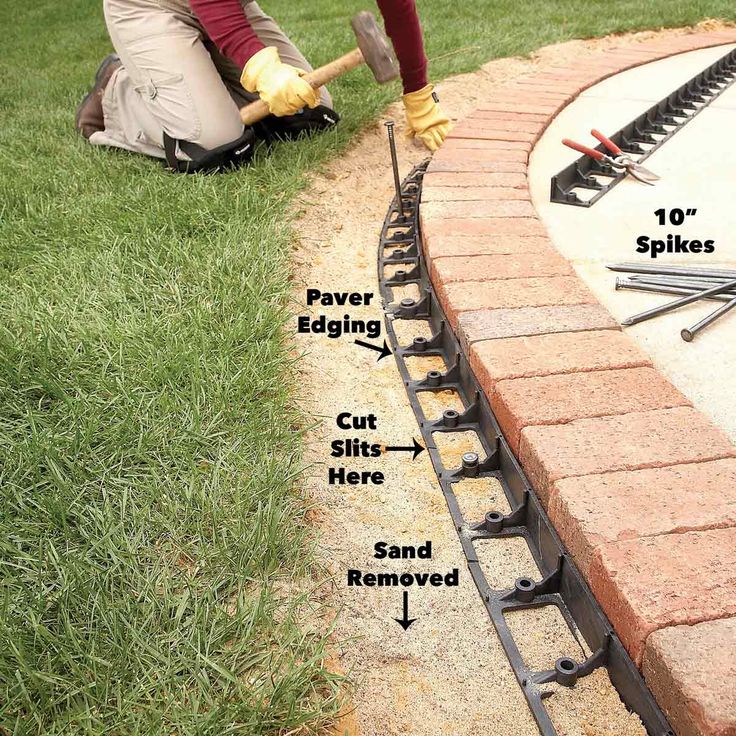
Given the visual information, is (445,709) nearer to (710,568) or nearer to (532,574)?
(532,574)

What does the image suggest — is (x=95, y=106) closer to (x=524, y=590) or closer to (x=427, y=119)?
(x=427, y=119)

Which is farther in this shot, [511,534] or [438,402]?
[438,402]

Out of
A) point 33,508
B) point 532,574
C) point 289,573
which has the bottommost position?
point 532,574

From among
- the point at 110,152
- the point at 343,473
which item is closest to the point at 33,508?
the point at 343,473

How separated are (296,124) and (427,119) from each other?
69 cm

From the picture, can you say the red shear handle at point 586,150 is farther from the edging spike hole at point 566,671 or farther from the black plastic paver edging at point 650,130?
the edging spike hole at point 566,671

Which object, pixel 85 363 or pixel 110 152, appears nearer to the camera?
pixel 85 363

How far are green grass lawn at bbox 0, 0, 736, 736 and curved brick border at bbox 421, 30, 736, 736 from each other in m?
0.58

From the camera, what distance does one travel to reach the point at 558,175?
3371 millimetres

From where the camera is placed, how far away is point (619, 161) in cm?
354

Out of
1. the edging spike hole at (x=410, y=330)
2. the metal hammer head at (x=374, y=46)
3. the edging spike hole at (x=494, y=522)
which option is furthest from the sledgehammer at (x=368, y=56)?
the edging spike hole at (x=494, y=522)

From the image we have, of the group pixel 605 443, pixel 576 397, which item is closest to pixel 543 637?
pixel 605 443

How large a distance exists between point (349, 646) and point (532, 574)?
18.8 inches

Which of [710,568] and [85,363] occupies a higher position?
[85,363]
